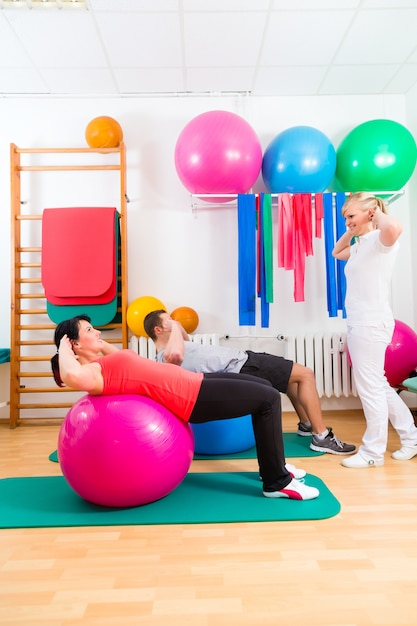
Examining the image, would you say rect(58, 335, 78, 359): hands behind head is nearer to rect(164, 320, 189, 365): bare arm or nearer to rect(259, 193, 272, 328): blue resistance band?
rect(164, 320, 189, 365): bare arm

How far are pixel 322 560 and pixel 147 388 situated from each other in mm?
891

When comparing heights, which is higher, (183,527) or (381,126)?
(381,126)

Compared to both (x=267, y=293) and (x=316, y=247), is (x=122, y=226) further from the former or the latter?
(x=316, y=247)

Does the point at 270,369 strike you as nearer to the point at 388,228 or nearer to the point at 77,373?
the point at 388,228

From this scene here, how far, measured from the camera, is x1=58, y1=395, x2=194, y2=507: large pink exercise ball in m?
1.73

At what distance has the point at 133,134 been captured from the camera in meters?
3.79

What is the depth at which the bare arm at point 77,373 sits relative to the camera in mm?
1718

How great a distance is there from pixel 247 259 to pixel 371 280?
117cm

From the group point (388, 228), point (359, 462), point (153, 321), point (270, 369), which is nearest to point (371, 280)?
point (388, 228)

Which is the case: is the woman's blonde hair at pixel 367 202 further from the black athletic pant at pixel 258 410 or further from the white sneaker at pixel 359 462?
the white sneaker at pixel 359 462

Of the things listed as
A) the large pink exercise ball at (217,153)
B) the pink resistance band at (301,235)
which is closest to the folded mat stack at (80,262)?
the large pink exercise ball at (217,153)

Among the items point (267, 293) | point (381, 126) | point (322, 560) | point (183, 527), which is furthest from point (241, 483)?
point (381, 126)

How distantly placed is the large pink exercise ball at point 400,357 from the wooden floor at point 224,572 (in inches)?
49.7

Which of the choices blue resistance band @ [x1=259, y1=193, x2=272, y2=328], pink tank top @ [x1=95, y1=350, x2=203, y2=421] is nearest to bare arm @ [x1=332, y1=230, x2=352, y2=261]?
blue resistance band @ [x1=259, y1=193, x2=272, y2=328]
